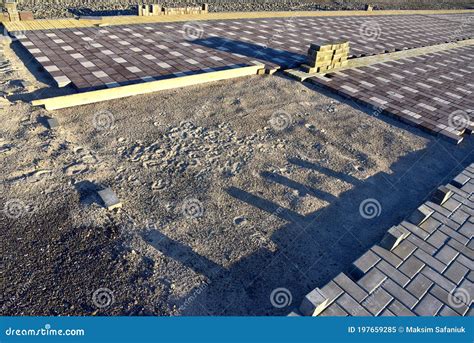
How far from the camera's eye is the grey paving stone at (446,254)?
469cm

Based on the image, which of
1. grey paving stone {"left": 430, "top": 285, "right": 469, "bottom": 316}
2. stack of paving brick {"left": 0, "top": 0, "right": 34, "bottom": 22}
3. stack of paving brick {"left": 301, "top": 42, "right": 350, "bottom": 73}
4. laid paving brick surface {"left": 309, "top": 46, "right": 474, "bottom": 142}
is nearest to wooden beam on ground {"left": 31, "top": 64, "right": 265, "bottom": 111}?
stack of paving brick {"left": 301, "top": 42, "right": 350, "bottom": 73}

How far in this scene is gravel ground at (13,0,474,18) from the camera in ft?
48.0

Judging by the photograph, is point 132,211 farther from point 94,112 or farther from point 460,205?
point 460,205

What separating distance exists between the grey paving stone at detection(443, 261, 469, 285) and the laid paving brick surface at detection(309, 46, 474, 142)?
4.19 meters

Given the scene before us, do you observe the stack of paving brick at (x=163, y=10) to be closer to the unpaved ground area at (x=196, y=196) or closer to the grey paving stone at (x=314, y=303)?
the unpaved ground area at (x=196, y=196)

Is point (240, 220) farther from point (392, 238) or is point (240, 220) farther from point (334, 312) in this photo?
point (392, 238)

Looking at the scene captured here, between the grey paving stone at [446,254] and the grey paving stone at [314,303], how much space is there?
2.01 m

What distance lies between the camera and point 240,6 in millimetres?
19312

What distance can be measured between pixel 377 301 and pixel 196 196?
310cm

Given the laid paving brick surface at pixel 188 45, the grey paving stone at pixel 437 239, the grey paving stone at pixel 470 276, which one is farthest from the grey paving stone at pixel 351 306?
the laid paving brick surface at pixel 188 45

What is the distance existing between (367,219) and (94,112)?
6174 mm

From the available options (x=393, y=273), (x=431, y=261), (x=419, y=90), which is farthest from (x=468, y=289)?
(x=419, y=90)
